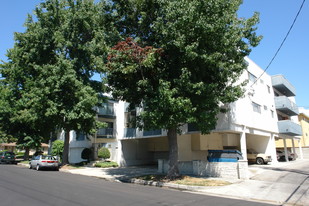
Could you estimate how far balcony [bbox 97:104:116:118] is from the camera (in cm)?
2931

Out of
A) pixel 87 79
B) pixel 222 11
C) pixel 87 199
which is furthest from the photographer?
pixel 87 79

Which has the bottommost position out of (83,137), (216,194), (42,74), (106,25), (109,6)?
(216,194)

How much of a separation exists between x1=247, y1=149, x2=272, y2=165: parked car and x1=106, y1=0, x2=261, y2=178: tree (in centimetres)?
1277

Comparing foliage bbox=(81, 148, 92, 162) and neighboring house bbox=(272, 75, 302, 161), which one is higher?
neighboring house bbox=(272, 75, 302, 161)

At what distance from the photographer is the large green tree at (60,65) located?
2012 cm

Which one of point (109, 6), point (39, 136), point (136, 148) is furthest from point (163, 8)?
point (39, 136)

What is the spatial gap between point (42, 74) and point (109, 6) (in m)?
10.4

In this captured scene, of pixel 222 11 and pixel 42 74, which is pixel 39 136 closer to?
pixel 42 74

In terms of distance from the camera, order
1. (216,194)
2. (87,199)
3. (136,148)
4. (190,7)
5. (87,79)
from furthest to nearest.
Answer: (136,148) < (87,79) < (190,7) < (216,194) < (87,199)

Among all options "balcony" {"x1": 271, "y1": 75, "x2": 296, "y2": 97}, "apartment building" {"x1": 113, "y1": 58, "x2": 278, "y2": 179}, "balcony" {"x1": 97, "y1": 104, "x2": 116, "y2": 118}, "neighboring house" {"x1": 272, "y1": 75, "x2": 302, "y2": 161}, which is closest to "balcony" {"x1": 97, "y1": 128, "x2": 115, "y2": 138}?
"balcony" {"x1": 97, "y1": 104, "x2": 116, "y2": 118}

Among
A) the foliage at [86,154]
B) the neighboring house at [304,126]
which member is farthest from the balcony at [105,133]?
the neighboring house at [304,126]

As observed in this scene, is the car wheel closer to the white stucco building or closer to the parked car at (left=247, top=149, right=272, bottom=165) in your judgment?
the parked car at (left=247, top=149, right=272, bottom=165)

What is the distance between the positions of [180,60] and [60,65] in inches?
505

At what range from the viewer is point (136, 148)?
27.2 m
